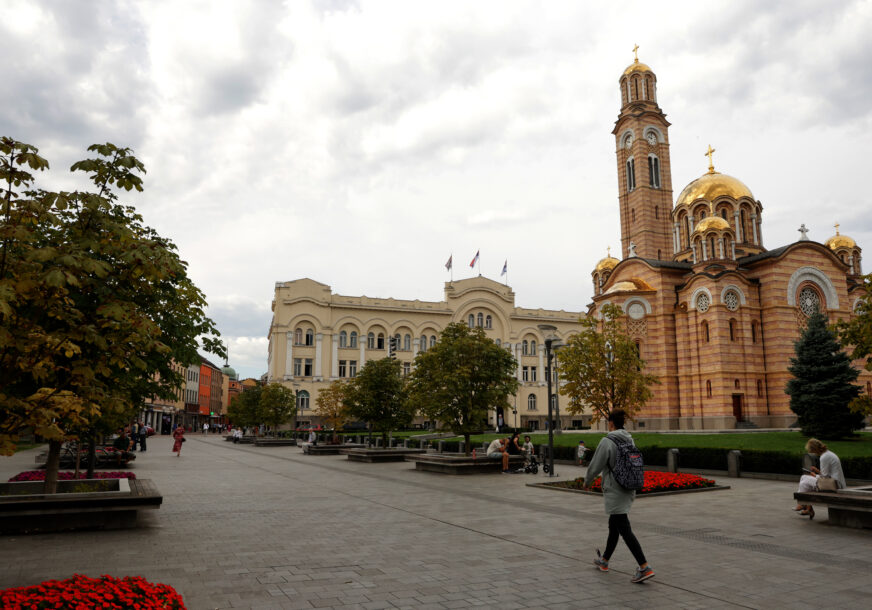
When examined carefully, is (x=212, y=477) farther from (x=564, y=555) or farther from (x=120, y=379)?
(x=564, y=555)

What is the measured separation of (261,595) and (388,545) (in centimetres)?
299

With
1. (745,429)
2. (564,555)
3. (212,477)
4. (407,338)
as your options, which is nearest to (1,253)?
(564,555)

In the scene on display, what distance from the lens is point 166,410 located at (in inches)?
3381

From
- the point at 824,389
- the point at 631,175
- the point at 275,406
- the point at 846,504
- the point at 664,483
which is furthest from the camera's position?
the point at 631,175

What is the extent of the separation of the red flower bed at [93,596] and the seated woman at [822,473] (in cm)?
1158

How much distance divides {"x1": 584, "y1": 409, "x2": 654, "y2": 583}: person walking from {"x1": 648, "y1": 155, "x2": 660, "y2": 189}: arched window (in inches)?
2120

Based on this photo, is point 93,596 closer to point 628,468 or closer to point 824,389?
point 628,468

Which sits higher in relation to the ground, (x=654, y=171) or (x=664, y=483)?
(x=654, y=171)

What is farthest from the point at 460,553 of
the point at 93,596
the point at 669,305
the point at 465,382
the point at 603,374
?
the point at 669,305

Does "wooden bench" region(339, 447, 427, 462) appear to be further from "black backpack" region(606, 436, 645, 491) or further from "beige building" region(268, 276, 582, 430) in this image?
"beige building" region(268, 276, 582, 430)

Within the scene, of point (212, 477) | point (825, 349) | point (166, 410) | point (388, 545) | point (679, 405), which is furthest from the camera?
point (166, 410)

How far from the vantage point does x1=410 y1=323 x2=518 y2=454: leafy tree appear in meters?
24.3

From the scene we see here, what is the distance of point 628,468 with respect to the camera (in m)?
7.69

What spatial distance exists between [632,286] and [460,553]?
39899mm
